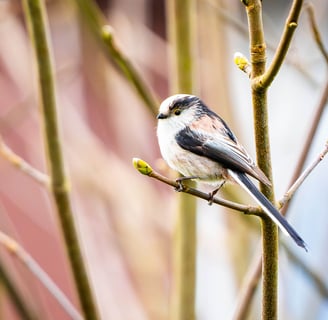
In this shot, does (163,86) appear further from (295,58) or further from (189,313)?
(189,313)

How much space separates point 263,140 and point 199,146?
39cm

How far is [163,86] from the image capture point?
5.80 metres

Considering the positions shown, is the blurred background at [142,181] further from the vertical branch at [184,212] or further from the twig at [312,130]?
the twig at [312,130]

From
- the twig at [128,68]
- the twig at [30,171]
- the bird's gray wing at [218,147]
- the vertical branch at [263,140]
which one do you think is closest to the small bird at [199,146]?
the bird's gray wing at [218,147]

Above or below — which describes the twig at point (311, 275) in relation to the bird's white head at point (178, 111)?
below

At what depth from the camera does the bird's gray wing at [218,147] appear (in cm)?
153

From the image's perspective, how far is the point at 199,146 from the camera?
5.37ft

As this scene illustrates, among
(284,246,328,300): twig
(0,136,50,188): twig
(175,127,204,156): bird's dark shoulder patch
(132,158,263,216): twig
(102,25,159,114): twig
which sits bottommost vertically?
(284,246,328,300): twig

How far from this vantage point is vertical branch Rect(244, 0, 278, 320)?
1.23m

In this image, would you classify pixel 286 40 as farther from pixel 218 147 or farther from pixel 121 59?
pixel 121 59

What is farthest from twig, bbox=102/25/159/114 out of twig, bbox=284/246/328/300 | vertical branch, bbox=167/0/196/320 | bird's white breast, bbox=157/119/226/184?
twig, bbox=284/246/328/300

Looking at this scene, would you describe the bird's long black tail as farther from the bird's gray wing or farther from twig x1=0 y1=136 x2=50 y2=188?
twig x1=0 y1=136 x2=50 y2=188

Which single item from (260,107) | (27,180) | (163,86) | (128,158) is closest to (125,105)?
(128,158)

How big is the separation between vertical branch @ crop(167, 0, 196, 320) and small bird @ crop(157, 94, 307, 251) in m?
0.34
